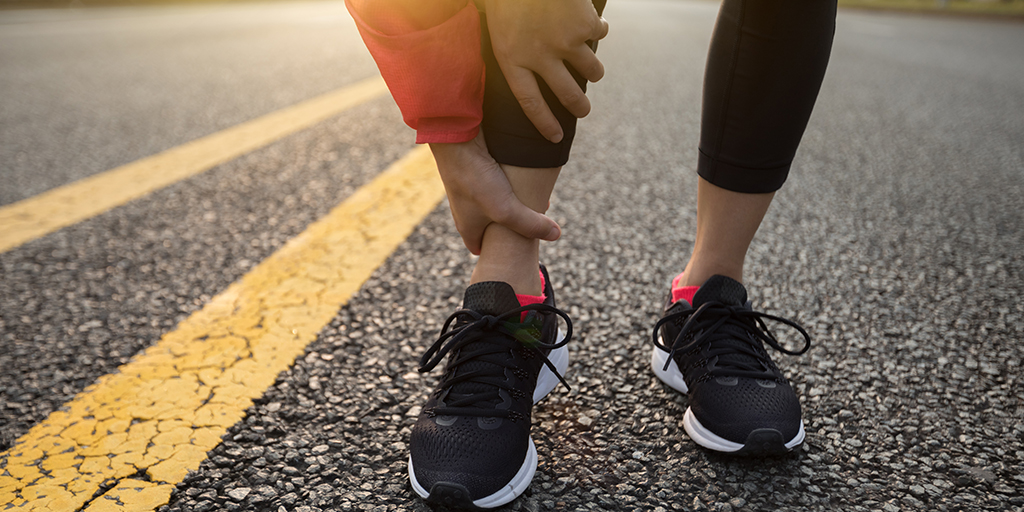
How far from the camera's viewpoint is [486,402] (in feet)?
2.99

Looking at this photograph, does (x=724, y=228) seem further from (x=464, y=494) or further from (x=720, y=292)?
(x=464, y=494)

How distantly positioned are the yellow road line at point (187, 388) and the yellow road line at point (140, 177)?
23.4 inches

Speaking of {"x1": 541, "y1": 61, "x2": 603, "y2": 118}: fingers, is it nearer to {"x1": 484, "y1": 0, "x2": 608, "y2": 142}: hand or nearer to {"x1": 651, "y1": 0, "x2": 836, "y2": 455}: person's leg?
{"x1": 484, "y1": 0, "x2": 608, "y2": 142}: hand

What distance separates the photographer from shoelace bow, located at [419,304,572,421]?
2.98ft

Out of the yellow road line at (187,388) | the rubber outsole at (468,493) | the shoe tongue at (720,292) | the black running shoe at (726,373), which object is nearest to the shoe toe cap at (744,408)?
the black running shoe at (726,373)

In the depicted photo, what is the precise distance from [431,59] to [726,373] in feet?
2.02

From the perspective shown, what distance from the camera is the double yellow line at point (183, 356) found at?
86 centimetres

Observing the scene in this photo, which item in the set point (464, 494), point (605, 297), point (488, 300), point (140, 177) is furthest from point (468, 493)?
point (140, 177)

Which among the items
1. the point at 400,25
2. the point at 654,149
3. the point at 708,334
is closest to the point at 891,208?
the point at 654,149

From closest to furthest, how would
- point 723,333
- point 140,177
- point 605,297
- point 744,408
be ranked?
point 744,408, point 723,333, point 605,297, point 140,177

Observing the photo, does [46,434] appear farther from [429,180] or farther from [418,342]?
[429,180]

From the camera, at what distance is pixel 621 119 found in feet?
9.20

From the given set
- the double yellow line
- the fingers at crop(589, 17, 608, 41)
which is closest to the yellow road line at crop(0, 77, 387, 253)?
the double yellow line

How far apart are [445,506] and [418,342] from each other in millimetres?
396
